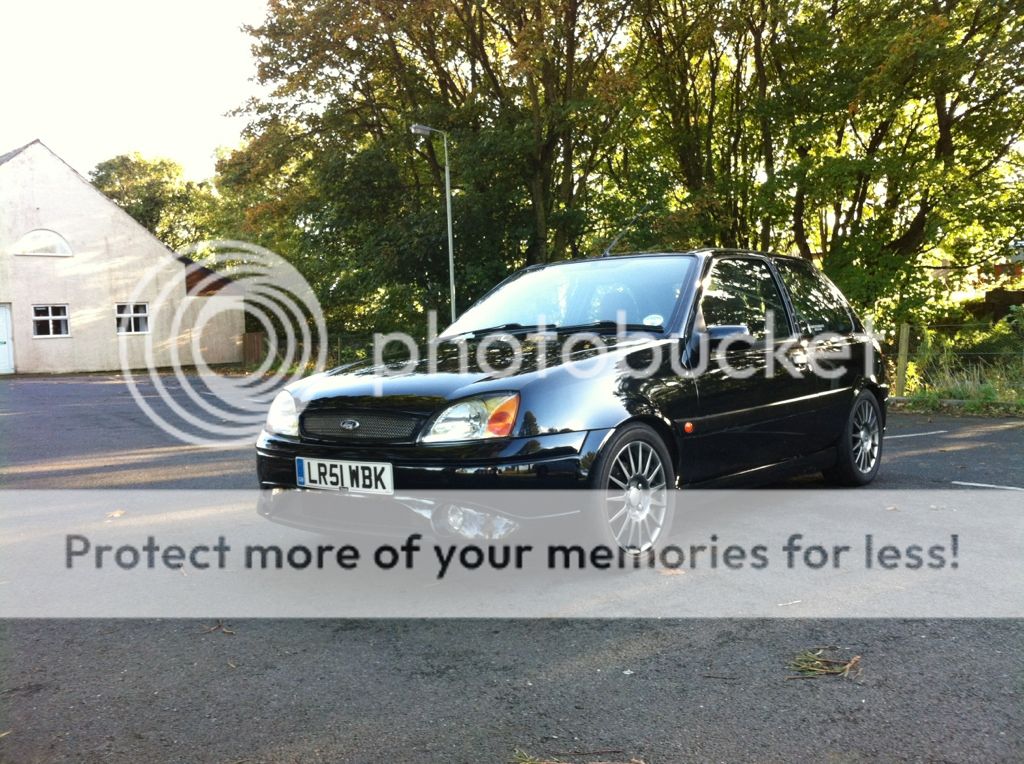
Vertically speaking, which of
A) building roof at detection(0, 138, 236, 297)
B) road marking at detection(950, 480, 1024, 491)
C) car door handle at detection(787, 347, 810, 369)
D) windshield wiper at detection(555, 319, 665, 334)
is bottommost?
road marking at detection(950, 480, 1024, 491)

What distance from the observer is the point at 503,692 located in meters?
3.09

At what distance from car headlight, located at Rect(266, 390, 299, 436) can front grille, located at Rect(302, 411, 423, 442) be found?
0.12 metres

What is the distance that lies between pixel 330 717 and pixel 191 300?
38.8 meters

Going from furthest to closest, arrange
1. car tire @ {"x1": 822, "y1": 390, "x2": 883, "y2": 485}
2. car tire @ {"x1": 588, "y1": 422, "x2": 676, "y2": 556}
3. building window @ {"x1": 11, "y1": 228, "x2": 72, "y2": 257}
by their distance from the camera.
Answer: building window @ {"x1": 11, "y1": 228, "x2": 72, "y2": 257}
car tire @ {"x1": 822, "y1": 390, "x2": 883, "y2": 485}
car tire @ {"x1": 588, "y1": 422, "x2": 676, "y2": 556}

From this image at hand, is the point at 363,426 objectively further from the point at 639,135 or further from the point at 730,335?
the point at 639,135

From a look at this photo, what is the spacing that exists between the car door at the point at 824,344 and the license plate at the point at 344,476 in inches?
121

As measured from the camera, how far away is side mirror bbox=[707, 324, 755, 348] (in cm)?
519

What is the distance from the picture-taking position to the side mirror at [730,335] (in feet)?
17.0

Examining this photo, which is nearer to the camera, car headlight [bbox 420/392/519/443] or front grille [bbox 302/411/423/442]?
car headlight [bbox 420/392/519/443]

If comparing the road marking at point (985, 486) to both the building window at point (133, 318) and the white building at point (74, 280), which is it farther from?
the building window at point (133, 318)

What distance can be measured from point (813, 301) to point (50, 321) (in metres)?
34.0

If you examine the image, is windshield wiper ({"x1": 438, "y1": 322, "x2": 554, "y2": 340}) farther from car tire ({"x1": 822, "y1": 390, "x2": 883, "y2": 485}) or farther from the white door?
the white door

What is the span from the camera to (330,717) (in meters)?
2.90

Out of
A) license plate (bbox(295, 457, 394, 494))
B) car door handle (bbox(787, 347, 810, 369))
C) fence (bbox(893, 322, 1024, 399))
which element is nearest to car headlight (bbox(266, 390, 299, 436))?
license plate (bbox(295, 457, 394, 494))
